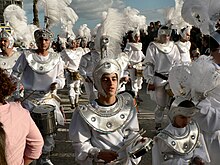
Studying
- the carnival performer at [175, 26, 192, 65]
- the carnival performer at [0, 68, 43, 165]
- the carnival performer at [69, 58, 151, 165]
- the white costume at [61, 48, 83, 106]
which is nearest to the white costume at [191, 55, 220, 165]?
the carnival performer at [69, 58, 151, 165]

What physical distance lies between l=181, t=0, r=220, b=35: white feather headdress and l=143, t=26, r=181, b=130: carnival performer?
291cm

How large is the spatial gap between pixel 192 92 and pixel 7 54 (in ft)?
13.0

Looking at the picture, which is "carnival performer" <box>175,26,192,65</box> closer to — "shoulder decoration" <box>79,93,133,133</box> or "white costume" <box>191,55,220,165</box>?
"white costume" <box>191,55,220,165</box>

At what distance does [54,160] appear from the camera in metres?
5.84

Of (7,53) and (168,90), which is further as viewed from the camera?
(168,90)

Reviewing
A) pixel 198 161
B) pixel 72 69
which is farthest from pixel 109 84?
pixel 72 69

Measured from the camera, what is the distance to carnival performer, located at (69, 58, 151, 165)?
3.32m

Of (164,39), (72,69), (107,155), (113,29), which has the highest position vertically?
(113,29)

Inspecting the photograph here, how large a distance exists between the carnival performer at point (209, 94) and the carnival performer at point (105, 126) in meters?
0.68

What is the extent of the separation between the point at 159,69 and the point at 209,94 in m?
3.48

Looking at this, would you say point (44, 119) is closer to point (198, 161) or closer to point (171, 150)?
point (171, 150)

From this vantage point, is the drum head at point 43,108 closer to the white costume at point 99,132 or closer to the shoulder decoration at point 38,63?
Result: the shoulder decoration at point 38,63

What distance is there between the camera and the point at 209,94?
12.4 feet

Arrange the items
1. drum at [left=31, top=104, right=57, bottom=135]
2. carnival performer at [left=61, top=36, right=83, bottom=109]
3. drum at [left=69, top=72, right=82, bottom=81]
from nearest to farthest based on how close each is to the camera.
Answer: drum at [left=31, top=104, right=57, bottom=135] → carnival performer at [left=61, top=36, right=83, bottom=109] → drum at [left=69, top=72, right=82, bottom=81]
